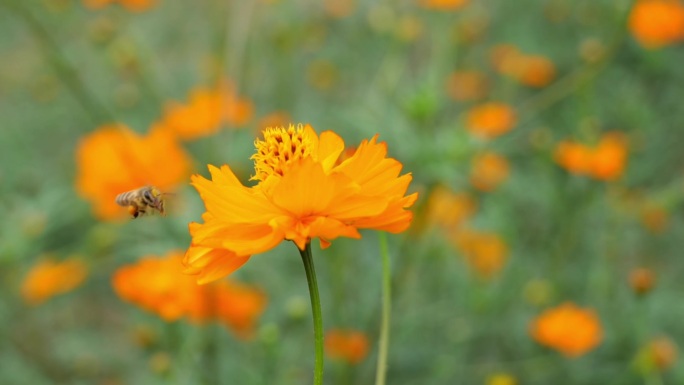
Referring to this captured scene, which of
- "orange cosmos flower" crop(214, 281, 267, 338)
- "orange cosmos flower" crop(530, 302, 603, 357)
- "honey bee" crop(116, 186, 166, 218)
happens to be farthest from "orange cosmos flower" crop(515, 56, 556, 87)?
"honey bee" crop(116, 186, 166, 218)

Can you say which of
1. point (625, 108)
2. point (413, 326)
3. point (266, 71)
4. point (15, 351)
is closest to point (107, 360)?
point (15, 351)

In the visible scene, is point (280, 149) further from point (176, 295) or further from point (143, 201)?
point (176, 295)

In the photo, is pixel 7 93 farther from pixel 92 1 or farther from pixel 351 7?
pixel 92 1

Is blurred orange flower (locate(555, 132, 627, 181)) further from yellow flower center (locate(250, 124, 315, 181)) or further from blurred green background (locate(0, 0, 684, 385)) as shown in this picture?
yellow flower center (locate(250, 124, 315, 181))

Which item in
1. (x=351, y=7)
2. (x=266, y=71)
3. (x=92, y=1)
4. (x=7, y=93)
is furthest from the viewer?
(x=7, y=93)

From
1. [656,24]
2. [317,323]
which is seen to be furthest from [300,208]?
[656,24]

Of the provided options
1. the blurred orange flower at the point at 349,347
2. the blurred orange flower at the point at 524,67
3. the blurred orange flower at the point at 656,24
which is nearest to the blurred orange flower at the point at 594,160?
the blurred orange flower at the point at 656,24

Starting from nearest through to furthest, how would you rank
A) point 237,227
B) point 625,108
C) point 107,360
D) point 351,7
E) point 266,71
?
point 237,227 < point 107,360 < point 625,108 < point 351,7 < point 266,71
